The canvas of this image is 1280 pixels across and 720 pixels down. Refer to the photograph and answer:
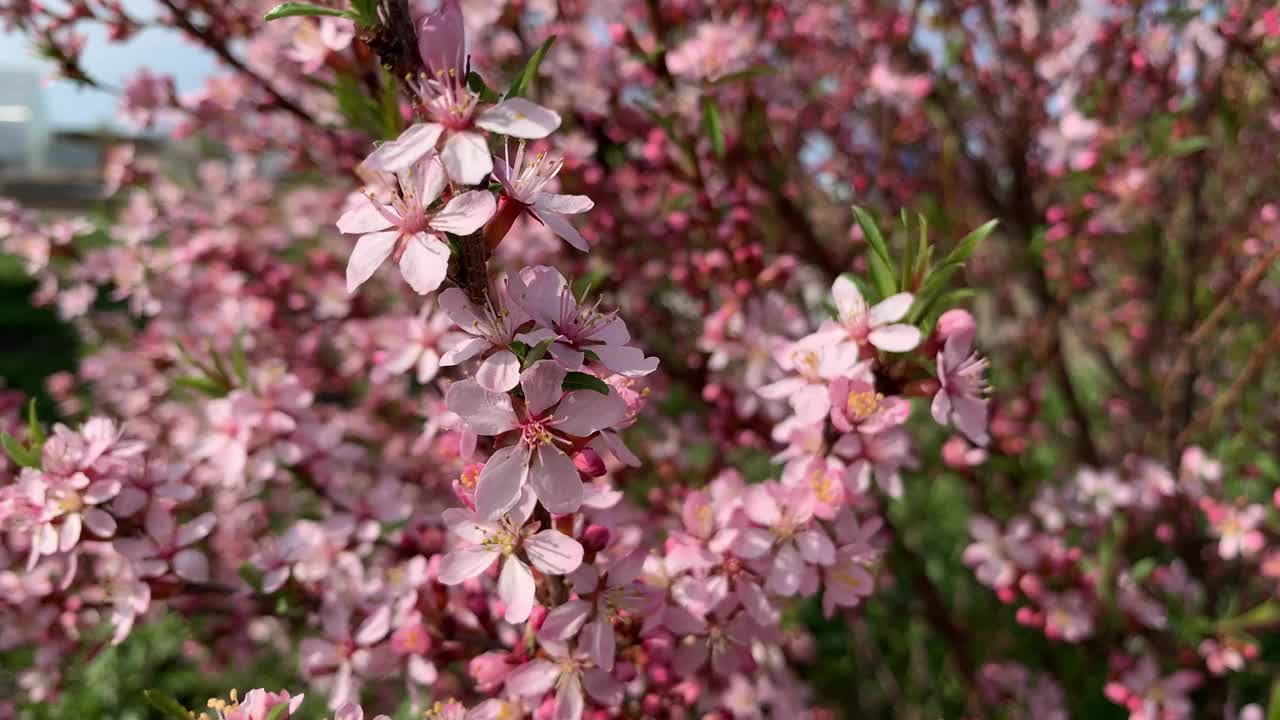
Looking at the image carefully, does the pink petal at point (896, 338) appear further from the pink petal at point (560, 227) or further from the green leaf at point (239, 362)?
the green leaf at point (239, 362)

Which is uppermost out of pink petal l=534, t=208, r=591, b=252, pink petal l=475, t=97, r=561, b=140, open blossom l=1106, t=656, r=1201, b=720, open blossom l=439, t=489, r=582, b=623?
pink petal l=475, t=97, r=561, b=140

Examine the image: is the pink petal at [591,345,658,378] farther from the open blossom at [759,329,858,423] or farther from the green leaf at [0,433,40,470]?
the green leaf at [0,433,40,470]

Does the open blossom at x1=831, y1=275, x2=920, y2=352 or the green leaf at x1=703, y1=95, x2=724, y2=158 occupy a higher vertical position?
the open blossom at x1=831, y1=275, x2=920, y2=352

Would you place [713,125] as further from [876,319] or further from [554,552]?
[554,552]

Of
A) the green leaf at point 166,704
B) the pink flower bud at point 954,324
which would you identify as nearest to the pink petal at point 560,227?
the pink flower bud at point 954,324

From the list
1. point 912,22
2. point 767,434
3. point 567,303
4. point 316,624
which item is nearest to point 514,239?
point 767,434

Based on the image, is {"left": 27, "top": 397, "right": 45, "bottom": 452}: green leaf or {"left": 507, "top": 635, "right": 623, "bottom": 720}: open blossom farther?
{"left": 27, "top": 397, "right": 45, "bottom": 452}: green leaf

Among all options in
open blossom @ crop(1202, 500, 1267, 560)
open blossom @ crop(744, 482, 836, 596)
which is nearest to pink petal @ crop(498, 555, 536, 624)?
open blossom @ crop(744, 482, 836, 596)

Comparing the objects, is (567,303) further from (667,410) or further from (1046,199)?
(1046,199)
